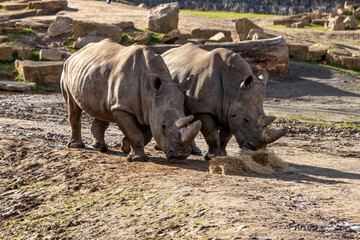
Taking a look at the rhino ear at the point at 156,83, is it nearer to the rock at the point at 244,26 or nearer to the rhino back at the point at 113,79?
the rhino back at the point at 113,79

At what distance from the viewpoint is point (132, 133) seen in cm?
841

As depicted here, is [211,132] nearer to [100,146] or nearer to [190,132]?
[190,132]

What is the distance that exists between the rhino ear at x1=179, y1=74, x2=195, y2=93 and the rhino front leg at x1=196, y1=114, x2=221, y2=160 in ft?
1.50

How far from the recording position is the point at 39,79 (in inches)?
709

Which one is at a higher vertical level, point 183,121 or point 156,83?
point 156,83

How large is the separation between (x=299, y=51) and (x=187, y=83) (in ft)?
46.7

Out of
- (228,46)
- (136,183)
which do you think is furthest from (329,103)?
(136,183)

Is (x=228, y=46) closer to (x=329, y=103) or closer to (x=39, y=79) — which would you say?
(x=329, y=103)

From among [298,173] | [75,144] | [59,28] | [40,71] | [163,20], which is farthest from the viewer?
[163,20]

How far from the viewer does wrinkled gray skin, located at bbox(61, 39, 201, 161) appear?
307 inches

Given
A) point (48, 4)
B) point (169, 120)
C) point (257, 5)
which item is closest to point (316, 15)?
point (257, 5)

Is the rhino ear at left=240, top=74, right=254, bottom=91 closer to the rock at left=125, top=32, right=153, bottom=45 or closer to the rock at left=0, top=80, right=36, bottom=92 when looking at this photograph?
the rock at left=0, top=80, right=36, bottom=92

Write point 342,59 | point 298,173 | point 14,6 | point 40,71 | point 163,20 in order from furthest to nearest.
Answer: point 14,6 < point 163,20 < point 342,59 < point 40,71 < point 298,173

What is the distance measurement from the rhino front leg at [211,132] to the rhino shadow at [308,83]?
30.6 feet
